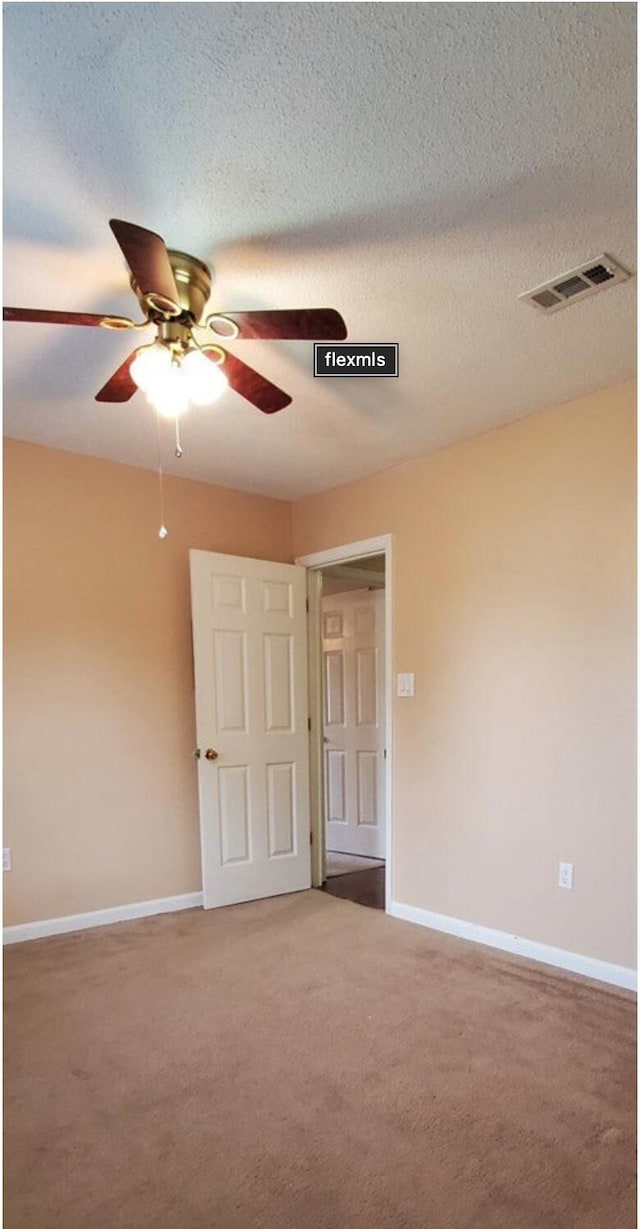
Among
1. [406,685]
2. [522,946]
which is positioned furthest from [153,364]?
[522,946]

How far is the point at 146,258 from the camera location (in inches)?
55.3

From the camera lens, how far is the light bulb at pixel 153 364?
1.76 meters

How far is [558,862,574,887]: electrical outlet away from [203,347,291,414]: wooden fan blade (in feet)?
7.30

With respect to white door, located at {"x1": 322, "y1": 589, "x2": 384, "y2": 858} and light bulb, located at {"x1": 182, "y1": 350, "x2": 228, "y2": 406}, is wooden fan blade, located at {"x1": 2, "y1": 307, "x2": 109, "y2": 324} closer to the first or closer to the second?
light bulb, located at {"x1": 182, "y1": 350, "x2": 228, "y2": 406}

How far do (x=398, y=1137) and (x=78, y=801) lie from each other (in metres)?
2.22

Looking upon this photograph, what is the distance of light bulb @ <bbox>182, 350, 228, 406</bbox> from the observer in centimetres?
179

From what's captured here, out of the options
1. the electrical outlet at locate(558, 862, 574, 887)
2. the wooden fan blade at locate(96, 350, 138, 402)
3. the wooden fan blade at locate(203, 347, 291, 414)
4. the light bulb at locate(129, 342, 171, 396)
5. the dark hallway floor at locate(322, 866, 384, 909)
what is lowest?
the dark hallway floor at locate(322, 866, 384, 909)

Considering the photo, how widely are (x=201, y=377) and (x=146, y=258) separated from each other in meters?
0.42

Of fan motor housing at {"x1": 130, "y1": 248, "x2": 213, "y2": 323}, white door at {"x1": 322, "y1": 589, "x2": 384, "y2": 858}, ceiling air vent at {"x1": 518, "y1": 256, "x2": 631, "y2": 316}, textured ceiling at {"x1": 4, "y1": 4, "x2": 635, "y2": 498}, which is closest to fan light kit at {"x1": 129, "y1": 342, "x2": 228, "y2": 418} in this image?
fan motor housing at {"x1": 130, "y1": 248, "x2": 213, "y2": 323}

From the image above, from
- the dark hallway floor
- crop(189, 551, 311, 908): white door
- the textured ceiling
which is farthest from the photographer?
the dark hallway floor

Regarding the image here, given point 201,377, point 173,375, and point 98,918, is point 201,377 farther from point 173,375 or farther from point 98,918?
point 98,918

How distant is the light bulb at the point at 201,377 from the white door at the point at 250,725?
1944 millimetres

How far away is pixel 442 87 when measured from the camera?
1353 mm

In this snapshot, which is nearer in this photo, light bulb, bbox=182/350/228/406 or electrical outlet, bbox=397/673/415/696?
light bulb, bbox=182/350/228/406
